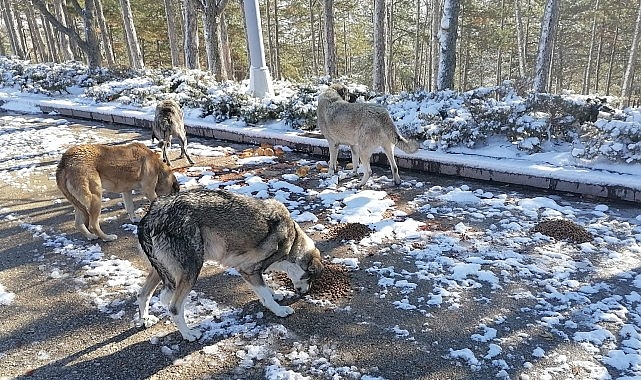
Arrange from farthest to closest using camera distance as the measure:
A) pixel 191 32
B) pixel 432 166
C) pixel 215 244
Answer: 1. pixel 191 32
2. pixel 432 166
3. pixel 215 244

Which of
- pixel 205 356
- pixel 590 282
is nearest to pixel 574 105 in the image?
pixel 590 282

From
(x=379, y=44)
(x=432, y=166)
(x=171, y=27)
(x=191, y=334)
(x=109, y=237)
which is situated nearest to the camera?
(x=191, y=334)

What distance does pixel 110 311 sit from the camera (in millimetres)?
4156

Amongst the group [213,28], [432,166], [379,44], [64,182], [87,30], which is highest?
[87,30]

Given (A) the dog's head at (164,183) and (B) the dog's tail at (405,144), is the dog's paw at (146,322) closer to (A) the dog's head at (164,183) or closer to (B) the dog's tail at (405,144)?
(A) the dog's head at (164,183)

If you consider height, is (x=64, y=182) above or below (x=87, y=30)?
below

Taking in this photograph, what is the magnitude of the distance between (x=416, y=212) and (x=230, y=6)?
26.6 m

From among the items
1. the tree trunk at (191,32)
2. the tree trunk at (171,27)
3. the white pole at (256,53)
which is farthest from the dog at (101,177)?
the tree trunk at (171,27)

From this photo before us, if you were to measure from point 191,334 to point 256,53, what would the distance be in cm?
950

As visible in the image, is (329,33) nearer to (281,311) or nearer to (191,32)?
(191,32)

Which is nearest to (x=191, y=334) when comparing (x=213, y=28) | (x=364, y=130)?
(x=364, y=130)

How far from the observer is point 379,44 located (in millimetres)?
15242

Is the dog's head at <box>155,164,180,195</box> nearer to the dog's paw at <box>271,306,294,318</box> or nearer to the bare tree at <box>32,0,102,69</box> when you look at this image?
the dog's paw at <box>271,306,294,318</box>

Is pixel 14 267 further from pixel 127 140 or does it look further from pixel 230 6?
pixel 230 6
